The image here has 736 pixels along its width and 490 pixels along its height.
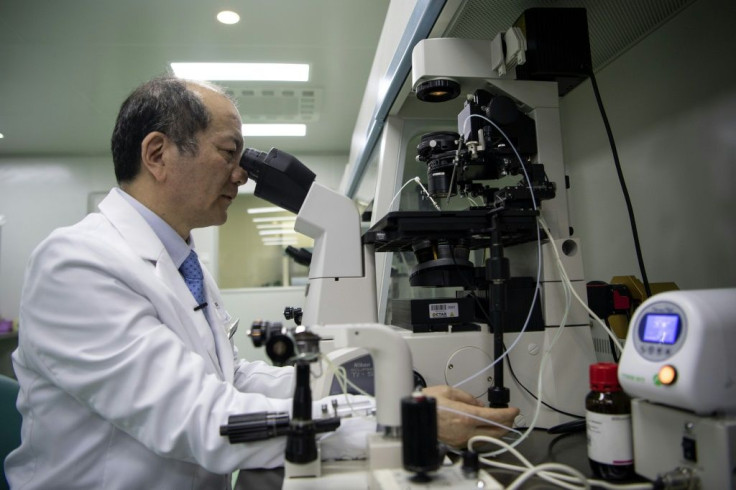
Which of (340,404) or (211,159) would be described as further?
(211,159)

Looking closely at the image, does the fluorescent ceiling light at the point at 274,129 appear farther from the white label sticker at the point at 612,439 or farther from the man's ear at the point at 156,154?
the white label sticker at the point at 612,439

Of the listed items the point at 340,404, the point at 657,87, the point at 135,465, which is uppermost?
the point at 657,87

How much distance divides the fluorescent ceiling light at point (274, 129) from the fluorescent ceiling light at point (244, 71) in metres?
0.88

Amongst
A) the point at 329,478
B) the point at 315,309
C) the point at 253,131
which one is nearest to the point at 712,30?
the point at 315,309

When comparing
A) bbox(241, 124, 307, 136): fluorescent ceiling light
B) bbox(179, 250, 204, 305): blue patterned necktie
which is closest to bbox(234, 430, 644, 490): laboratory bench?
bbox(179, 250, 204, 305): blue patterned necktie

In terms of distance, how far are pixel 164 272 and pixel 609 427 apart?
881 mm

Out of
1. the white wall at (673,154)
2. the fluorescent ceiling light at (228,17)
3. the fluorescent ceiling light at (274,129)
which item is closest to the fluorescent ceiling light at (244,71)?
the fluorescent ceiling light at (228,17)

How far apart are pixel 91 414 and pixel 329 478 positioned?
54 cm

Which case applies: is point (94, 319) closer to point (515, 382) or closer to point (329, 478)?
A: point (329, 478)

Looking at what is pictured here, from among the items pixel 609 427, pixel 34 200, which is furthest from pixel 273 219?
pixel 609 427

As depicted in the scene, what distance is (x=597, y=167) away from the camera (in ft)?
5.86

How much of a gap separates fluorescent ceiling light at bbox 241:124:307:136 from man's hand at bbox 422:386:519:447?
353cm

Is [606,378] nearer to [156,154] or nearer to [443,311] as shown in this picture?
[443,311]

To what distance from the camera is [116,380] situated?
2.32ft
